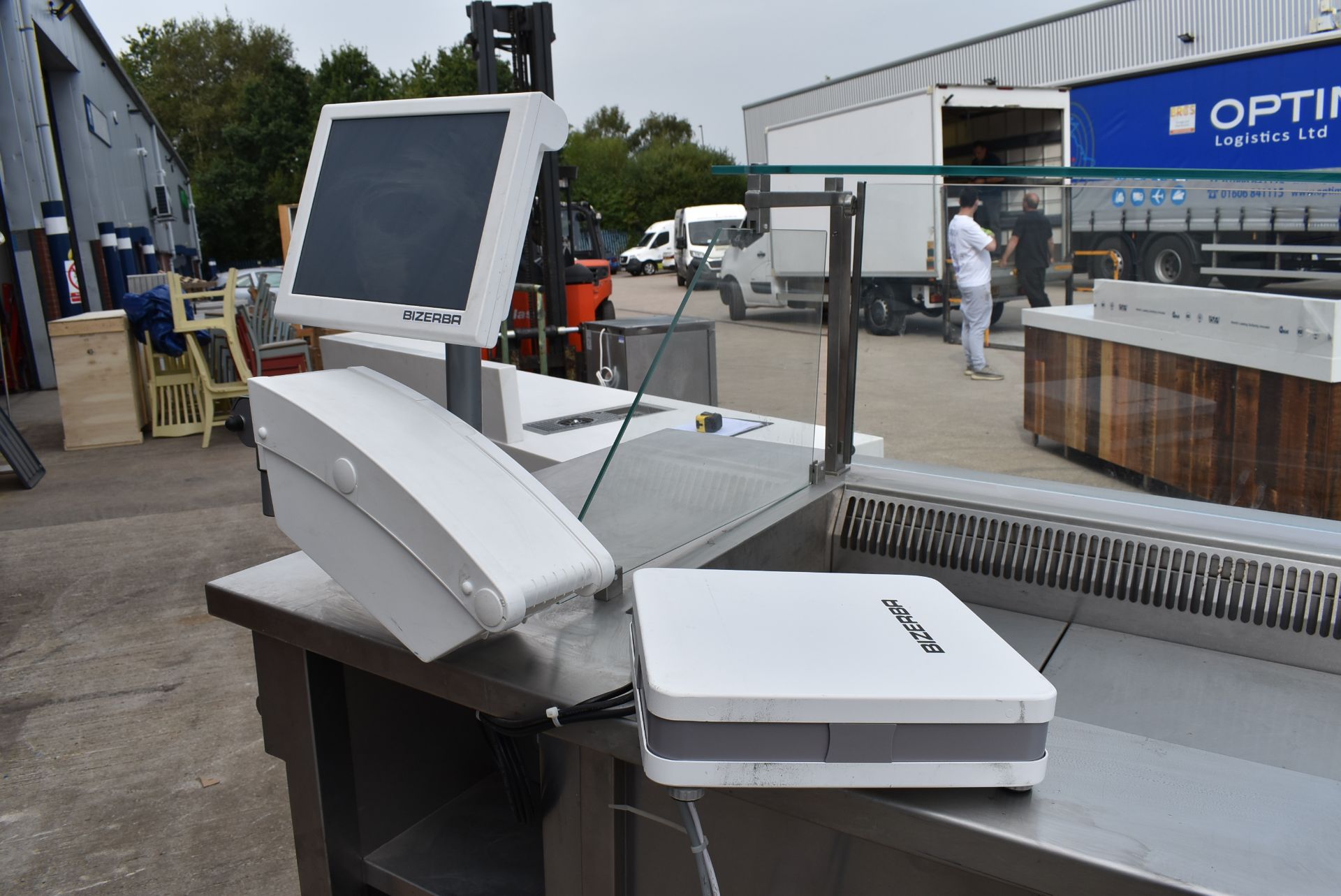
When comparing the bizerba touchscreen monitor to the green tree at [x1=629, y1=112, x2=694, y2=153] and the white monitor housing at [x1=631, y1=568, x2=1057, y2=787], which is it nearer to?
the white monitor housing at [x1=631, y1=568, x2=1057, y2=787]

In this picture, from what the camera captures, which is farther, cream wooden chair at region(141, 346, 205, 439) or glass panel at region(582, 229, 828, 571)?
cream wooden chair at region(141, 346, 205, 439)

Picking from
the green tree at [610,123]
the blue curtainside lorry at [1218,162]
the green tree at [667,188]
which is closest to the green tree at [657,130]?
the green tree at [610,123]

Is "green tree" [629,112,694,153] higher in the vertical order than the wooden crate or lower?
higher

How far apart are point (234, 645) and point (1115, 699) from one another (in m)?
3.31

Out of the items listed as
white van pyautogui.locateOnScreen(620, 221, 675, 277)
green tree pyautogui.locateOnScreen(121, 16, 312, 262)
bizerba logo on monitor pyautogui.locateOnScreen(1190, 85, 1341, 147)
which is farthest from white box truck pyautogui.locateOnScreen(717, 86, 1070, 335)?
green tree pyautogui.locateOnScreen(121, 16, 312, 262)

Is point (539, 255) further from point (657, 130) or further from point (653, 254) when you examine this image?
point (657, 130)

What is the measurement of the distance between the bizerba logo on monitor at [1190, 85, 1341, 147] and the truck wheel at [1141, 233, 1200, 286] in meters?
10.5

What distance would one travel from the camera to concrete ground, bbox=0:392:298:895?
8.05 ft

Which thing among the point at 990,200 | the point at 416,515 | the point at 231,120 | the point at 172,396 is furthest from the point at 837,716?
the point at 231,120

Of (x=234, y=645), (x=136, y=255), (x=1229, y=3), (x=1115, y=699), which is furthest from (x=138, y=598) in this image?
(x=1229, y=3)

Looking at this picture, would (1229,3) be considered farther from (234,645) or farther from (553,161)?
(234,645)

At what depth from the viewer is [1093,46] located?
Result: 15.8 metres

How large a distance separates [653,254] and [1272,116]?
18.3 m

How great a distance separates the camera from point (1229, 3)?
13.8 m
